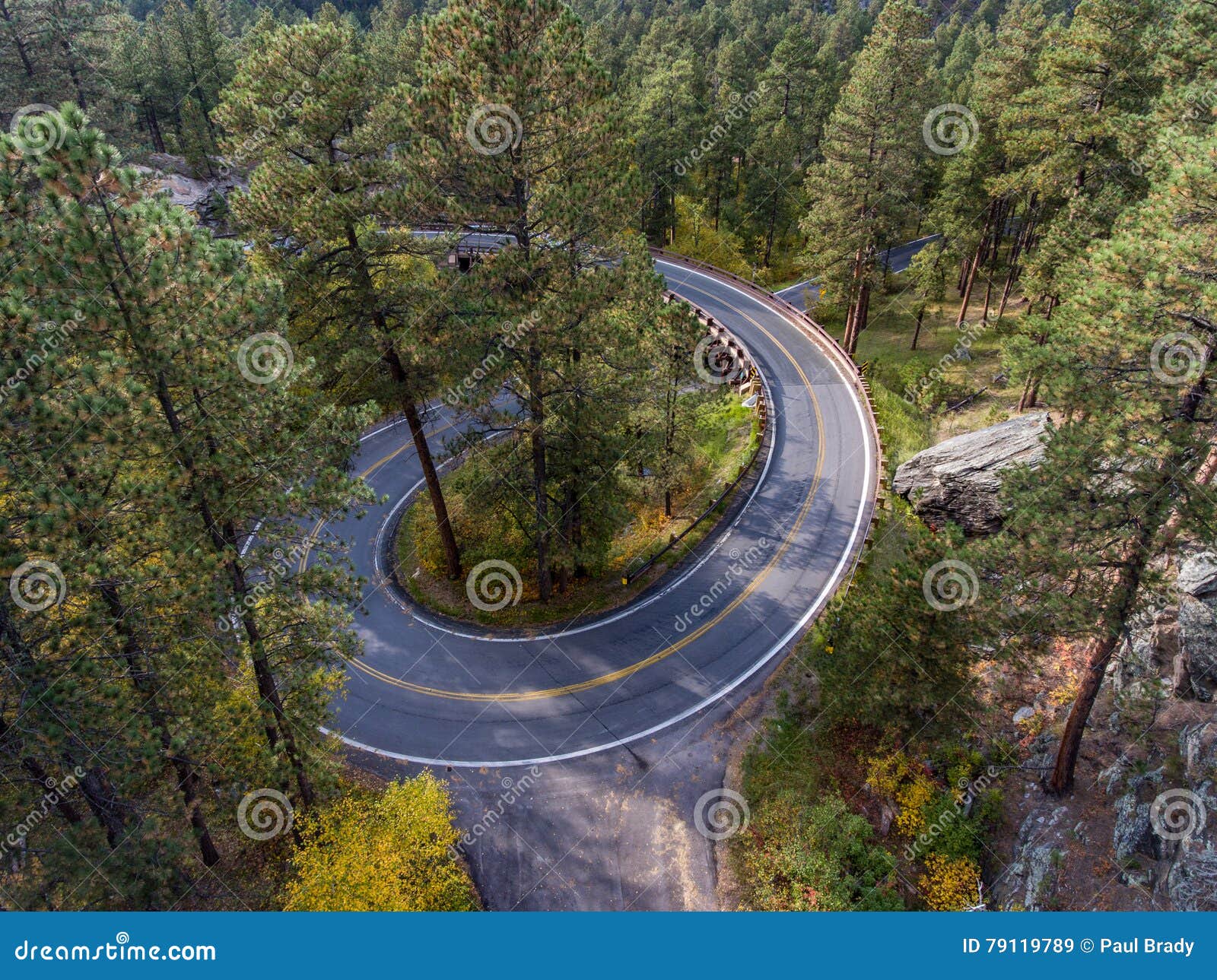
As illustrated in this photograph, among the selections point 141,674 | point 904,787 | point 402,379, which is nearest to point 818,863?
point 904,787

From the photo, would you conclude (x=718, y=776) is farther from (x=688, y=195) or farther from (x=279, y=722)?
(x=688, y=195)

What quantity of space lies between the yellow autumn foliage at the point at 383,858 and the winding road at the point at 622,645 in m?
3.44

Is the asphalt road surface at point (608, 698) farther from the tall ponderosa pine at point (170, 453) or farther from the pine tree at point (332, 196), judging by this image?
the pine tree at point (332, 196)

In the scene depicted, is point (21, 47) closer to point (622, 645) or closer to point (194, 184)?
point (194, 184)

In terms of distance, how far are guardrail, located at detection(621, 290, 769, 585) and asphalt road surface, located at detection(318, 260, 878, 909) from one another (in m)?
0.91

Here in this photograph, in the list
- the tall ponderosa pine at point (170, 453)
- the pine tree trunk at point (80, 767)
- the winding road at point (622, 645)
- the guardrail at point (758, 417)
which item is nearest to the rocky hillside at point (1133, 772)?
the winding road at point (622, 645)

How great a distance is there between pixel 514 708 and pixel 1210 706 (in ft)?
55.7

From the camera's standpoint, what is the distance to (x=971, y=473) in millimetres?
24188

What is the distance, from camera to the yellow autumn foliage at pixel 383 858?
13836 mm

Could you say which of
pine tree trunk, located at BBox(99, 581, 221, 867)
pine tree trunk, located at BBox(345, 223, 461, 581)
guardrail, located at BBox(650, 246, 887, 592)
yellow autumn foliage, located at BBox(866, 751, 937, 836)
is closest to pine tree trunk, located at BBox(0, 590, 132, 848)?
pine tree trunk, located at BBox(99, 581, 221, 867)

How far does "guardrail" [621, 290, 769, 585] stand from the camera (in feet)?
85.3

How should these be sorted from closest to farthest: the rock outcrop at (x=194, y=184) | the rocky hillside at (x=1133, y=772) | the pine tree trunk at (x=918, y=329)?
the rocky hillside at (x=1133, y=772)
the pine tree trunk at (x=918, y=329)
the rock outcrop at (x=194, y=184)

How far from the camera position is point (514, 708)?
20.6 m

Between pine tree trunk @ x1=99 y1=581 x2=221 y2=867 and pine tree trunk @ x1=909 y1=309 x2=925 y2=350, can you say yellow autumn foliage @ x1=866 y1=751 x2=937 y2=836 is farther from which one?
pine tree trunk @ x1=909 y1=309 x2=925 y2=350
